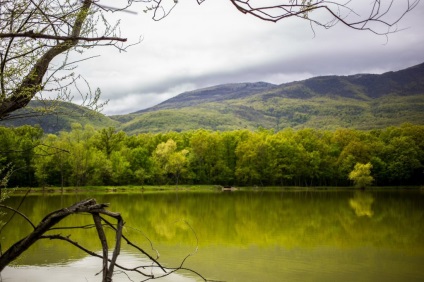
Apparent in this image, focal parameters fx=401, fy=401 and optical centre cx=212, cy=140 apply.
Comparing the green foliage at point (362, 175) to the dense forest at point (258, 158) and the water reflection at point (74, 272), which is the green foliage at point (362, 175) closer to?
the dense forest at point (258, 158)

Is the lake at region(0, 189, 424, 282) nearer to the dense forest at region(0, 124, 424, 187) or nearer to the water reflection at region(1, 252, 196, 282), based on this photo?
the water reflection at region(1, 252, 196, 282)

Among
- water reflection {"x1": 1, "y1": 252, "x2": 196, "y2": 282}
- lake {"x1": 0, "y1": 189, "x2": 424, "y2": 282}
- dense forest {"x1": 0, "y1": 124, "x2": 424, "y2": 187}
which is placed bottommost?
lake {"x1": 0, "y1": 189, "x2": 424, "y2": 282}

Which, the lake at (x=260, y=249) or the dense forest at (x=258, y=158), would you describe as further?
the dense forest at (x=258, y=158)

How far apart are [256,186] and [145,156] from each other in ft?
70.0

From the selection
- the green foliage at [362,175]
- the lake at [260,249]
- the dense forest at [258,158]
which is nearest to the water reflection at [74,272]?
the lake at [260,249]

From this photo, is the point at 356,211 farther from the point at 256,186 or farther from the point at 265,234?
the point at 256,186

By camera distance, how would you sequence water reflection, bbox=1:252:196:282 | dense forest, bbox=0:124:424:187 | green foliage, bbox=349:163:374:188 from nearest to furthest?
water reflection, bbox=1:252:196:282 < green foliage, bbox=349:163:374:188 < dense forest, bbox=0:124:424:187

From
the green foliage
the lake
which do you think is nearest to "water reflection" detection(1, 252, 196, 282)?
the lake

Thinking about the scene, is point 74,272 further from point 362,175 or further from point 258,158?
point 258,158

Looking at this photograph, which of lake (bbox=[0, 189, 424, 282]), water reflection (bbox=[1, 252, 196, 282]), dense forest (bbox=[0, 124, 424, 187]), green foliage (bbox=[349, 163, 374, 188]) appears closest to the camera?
water reflection (bbox=[1, 252, 196, 282])

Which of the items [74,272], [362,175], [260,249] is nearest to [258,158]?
[362,175]

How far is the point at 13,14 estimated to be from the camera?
9.53ft

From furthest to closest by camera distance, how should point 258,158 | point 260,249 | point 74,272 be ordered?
1. point 258,158
2. point 260,249
3. point 74,272

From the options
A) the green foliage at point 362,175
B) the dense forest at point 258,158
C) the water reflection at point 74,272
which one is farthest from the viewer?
the dense forest at point 258,158
